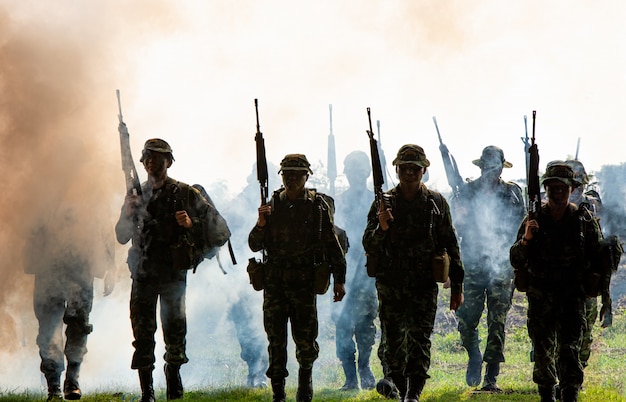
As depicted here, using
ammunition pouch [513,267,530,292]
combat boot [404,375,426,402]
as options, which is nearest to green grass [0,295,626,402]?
combat boot [404,375,426,402]

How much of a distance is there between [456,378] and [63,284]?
612 centimetres

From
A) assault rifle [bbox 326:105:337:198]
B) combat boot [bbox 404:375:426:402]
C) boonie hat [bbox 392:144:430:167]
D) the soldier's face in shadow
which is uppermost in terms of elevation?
assault rifle [bbox 326:105:337:198]

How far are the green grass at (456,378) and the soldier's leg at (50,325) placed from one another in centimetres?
32

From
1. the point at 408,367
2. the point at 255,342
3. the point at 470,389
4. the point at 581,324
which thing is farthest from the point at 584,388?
the point at 255,342

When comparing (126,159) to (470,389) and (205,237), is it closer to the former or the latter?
(205,237)

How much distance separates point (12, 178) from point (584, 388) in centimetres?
719

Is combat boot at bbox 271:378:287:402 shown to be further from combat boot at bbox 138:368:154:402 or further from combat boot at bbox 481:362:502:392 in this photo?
combat boot at bbox 481:362:502:392

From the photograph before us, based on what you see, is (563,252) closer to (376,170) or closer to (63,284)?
(376,170)

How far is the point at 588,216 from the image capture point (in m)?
7.70

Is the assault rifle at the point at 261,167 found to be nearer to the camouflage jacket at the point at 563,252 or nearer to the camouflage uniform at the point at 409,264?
the camouflage uniform at the point at 409,264

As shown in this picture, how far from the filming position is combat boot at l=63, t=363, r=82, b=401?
8.77 metres

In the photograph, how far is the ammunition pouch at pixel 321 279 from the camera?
26.6 ft

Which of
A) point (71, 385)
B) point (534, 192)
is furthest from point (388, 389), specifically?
point (71, 385)

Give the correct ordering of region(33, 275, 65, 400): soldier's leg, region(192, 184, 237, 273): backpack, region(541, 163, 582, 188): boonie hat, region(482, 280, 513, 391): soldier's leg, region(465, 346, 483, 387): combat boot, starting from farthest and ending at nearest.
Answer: region(465, 346, 483, 387): combat boot < region(482, 280, 513, 391): soldier's leg < region(33, 275, 65, 400): soldier's leg < region(192, 184, 237, 273): backpack < region(541, 163, 582, 188): boonie hat
